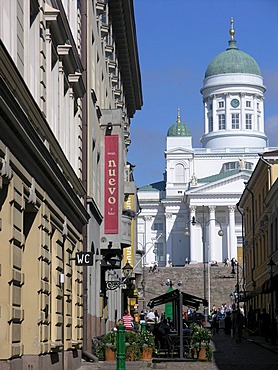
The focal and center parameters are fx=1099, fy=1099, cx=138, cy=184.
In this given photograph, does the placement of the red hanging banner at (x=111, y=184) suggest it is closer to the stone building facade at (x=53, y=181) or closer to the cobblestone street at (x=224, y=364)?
the stone building facade at (x=53, y=181)

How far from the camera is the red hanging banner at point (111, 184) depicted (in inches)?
1437

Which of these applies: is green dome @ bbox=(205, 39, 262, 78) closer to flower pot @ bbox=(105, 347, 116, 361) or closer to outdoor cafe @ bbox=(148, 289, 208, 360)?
outdoor cafe @ bbox=(148, 289, 208, 360)

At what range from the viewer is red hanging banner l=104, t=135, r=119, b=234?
120ft

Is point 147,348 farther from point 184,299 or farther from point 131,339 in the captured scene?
point 184,299

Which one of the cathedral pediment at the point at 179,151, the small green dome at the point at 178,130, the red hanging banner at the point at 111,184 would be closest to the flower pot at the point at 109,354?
the red hanging banner at the point at 111,184

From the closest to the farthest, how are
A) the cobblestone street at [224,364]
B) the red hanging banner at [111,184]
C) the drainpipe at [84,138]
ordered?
1. the cobblestone street at [224,364]
2. the drainpipe at [84,138]
3. the red hanging banner at [111,184]

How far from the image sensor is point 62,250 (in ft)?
81.1

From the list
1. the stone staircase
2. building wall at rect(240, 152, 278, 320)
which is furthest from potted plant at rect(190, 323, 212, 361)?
the stone staircase

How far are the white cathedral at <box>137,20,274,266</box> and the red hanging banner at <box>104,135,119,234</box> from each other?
104292mm

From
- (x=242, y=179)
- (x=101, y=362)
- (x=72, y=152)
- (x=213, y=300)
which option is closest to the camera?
(x=72, y=152)

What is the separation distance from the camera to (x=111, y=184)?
36.6m

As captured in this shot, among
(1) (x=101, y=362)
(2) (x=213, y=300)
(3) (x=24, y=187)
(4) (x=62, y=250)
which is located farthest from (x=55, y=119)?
(2) (x=213, y=300)

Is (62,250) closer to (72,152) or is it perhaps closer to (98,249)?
(72,152)

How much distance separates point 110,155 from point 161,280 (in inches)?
2914
